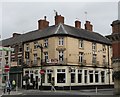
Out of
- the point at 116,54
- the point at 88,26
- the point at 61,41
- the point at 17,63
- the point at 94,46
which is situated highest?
the point at 88,26

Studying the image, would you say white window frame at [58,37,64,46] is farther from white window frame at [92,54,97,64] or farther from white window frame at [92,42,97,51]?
white window frame at [92,54,97,64]

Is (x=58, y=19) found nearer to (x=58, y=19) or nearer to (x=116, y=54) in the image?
(x=58, y=19)

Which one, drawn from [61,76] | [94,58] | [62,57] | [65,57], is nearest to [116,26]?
[65,57]

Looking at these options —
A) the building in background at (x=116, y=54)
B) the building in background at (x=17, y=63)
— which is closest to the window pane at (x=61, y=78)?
the building in background at (x=17, y=63)

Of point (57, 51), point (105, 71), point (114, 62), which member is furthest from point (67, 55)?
point (114, 62)

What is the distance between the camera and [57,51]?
46.8 meters

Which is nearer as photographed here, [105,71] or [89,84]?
[89,84]

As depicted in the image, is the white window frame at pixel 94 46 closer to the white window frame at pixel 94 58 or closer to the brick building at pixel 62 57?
the brick building at pixel 62 57

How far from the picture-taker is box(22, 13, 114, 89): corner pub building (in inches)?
1824

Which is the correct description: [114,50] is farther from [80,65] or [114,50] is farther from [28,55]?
[28,55]

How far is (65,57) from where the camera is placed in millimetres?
46469

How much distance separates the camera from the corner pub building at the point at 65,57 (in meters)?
46.3

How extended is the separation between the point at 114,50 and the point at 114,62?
1552mm

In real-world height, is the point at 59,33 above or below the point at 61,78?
above
